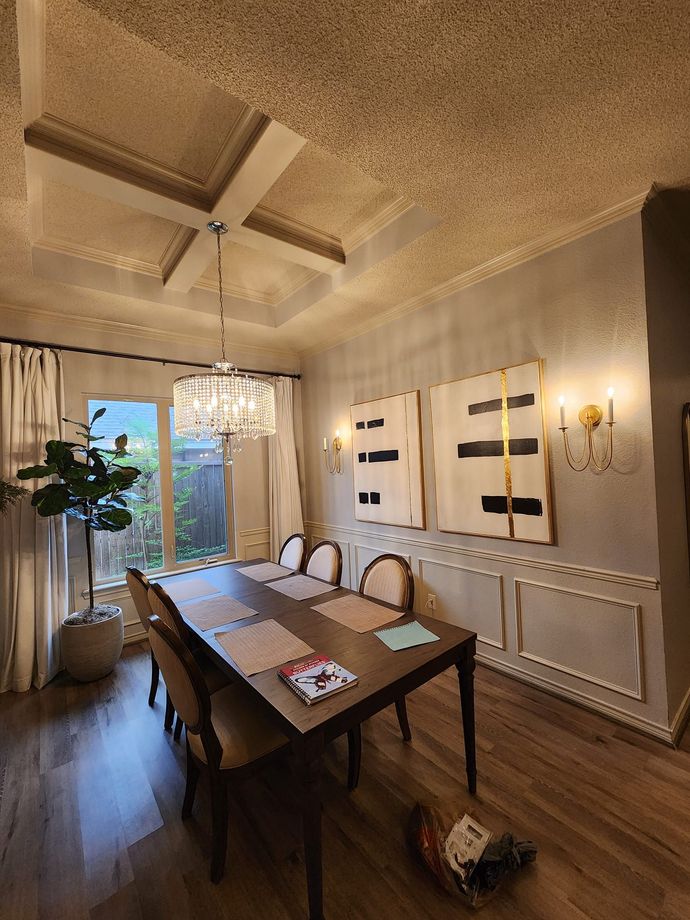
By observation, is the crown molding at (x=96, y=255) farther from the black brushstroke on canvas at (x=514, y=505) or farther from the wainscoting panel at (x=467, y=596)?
the wainscoting panel at (x=467, y=596)

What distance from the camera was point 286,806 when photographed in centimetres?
170

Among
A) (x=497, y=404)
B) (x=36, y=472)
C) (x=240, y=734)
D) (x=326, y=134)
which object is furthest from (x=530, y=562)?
(x=36, y=472)

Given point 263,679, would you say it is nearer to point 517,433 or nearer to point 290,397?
point 517,433

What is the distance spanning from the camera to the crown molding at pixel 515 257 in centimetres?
206

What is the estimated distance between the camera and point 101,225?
2494 mm

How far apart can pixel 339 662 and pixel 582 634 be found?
1.61 m

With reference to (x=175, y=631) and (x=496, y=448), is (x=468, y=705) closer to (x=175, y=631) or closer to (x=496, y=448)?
(x=175, y=631)

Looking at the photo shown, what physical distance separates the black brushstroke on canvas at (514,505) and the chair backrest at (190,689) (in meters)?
2.04

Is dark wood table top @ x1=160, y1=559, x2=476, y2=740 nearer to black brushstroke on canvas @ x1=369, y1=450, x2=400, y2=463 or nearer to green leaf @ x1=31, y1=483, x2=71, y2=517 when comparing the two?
green leaf @ x1=31, y1=483, x2=71, y2=517

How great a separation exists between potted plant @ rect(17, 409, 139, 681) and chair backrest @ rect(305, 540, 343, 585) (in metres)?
1.43

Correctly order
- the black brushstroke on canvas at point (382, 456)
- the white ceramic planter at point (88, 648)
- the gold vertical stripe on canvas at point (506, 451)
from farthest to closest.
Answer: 1. the black brushstroke on canvas at point (382, 456)
2. the white ceramic planter at point (88, 648)
3. the gold vertical stripe on canvas at point (506, 451)

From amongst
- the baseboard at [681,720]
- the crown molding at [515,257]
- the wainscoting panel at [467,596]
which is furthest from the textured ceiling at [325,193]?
the baseboard at [681,720]

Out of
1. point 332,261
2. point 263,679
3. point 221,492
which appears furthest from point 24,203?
point 221,492

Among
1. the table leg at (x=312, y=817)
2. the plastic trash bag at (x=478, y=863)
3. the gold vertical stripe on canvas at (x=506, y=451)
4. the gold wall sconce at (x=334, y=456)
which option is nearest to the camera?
the table leg at (x=312, y=817)
